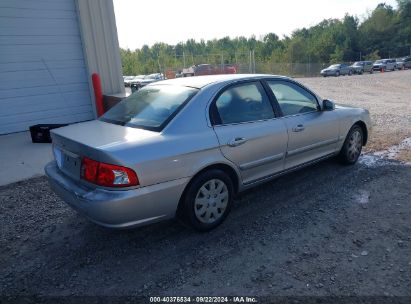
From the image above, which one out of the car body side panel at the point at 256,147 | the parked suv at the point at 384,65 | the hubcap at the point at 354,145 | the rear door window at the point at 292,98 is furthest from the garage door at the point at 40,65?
the parked suv at the point at 384,65

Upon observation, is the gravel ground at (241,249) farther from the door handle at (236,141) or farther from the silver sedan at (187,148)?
the door handle at (236,141)

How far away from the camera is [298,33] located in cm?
8875

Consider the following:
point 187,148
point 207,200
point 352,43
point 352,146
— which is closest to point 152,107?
point 187,148

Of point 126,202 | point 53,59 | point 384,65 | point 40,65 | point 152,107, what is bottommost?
point 384,65

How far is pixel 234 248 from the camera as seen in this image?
10.5 ft

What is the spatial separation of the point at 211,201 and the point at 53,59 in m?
6.75

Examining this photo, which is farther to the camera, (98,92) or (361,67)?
(361,67)

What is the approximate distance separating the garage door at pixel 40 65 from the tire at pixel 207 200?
6.45 meters

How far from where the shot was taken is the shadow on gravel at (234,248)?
2709mm

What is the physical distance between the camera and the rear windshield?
3.33 meters

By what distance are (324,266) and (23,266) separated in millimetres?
2659

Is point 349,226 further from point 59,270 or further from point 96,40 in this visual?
point 96,40

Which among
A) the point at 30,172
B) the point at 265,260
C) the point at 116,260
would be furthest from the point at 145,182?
the point at 30,172

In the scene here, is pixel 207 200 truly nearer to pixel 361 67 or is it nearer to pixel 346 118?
pixel 346 118
